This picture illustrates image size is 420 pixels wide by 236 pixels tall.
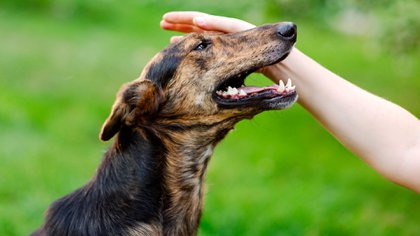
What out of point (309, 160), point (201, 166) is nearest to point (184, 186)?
point (201, 166)

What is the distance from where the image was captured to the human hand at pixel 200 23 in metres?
5.48

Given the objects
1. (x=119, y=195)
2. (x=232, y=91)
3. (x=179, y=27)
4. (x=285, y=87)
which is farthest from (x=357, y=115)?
(x=119, y=195)

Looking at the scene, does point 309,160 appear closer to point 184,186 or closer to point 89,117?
point 89,117

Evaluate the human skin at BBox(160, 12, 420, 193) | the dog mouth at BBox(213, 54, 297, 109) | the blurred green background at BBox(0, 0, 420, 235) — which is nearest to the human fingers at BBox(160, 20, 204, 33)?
the human skin at BBox(160, 12, 420, 193)

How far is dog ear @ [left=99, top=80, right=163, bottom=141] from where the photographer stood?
5.04m

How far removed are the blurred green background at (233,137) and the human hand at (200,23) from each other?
1111 millimetres

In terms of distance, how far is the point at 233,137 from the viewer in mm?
11516

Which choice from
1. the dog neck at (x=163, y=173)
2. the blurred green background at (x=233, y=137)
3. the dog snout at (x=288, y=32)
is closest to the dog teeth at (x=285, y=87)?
the dog snout at (x=288, y=32)

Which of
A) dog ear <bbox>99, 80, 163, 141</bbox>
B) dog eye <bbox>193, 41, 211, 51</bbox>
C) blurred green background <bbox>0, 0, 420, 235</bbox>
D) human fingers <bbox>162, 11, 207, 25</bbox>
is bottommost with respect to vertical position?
blurred green background <bbox>0, 0, 420, 235</bbox>

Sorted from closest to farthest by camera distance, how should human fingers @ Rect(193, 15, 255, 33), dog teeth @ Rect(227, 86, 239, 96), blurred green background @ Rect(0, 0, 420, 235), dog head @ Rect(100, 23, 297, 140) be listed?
dog head @ Rect(100, 23, 297, 140) < dog teeth @ Rect(227, 86, 239, 96) < human fingers @ Rect(193, 15, 255, 33) < blurred green background @ Rect(0, 0, 420, 235)

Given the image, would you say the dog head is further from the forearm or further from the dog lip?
the forearm

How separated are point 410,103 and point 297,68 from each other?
9.27 metres

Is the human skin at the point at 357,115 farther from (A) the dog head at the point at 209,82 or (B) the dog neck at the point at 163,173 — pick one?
(B) the dog neck at the point at 163,173

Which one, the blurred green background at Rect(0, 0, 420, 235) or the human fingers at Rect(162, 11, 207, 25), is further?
the blurred green background at Rect(0, 0, 420, 235)
